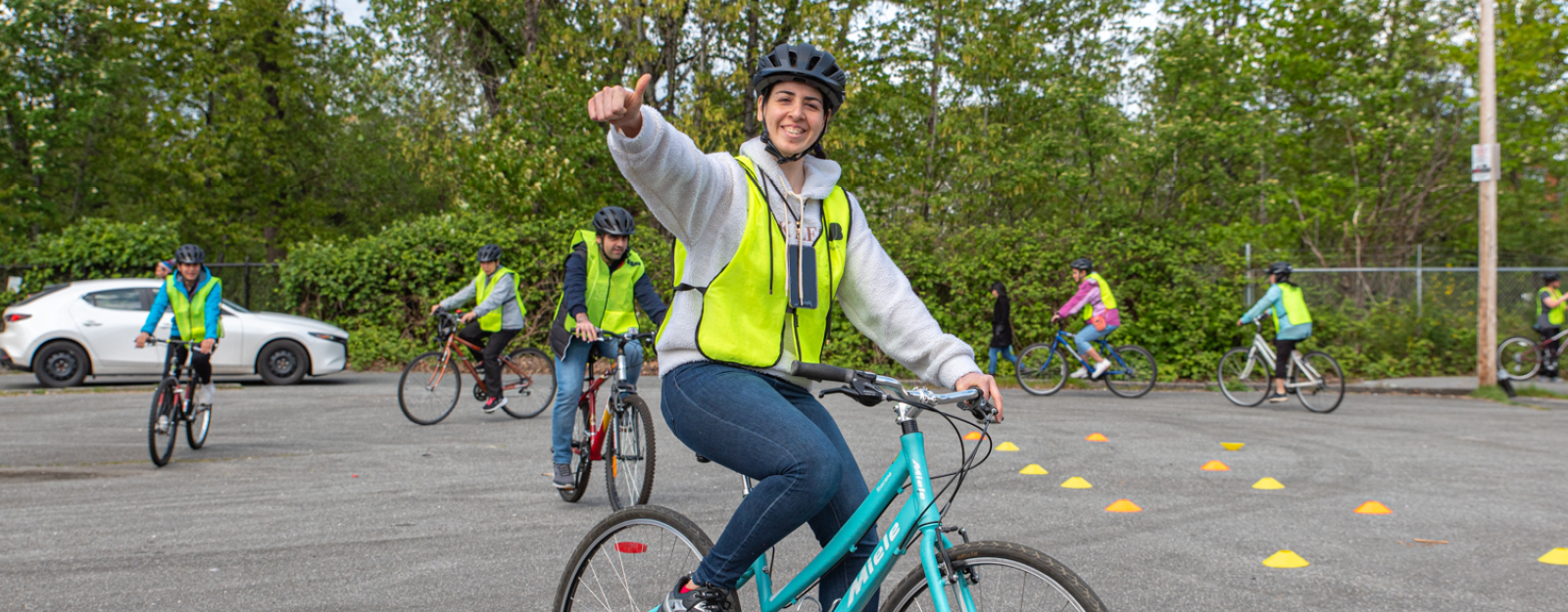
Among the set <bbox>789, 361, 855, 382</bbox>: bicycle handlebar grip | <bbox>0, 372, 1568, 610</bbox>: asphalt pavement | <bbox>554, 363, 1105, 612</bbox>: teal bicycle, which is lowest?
<bbox>0, 372, 1568, 610</bbox>: asphalt pavement

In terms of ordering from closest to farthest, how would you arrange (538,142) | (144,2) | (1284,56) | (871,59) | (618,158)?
1. (618,158)
2. (538,142)
3. (871,59)
4. (1284,56)
5. (144,2)

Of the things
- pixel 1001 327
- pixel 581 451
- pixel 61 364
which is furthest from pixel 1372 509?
pixel 61 364

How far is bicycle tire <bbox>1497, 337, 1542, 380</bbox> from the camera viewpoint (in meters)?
14.8

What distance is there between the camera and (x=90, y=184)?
2906 centimetres

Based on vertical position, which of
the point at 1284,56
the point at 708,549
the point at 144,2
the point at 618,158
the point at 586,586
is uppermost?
the point at 144,2

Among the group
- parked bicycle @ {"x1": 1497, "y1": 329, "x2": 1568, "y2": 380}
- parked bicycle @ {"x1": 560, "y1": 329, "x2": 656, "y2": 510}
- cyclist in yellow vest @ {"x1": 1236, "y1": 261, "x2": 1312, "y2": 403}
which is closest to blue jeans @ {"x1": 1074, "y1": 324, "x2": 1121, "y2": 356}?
cyclist in yellow vest @ {"x1": 1236, "y1": 261, "x2": 1312, "y2": 403}

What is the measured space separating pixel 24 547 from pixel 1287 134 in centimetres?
2601

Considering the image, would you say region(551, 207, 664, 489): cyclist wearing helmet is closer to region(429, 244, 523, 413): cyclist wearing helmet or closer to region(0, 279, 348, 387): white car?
region(429, 244, 523, 413): cyclist wearing helmet

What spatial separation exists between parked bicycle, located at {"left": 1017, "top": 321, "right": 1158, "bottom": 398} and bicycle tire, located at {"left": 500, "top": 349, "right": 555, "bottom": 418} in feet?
21.3

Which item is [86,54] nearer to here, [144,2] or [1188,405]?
[144,2]

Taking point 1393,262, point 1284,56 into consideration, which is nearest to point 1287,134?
point 1284,56

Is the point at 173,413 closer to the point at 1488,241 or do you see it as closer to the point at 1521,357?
the point at 1488,241

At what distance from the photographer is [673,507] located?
5.80 metres

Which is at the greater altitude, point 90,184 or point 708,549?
point 90,184
